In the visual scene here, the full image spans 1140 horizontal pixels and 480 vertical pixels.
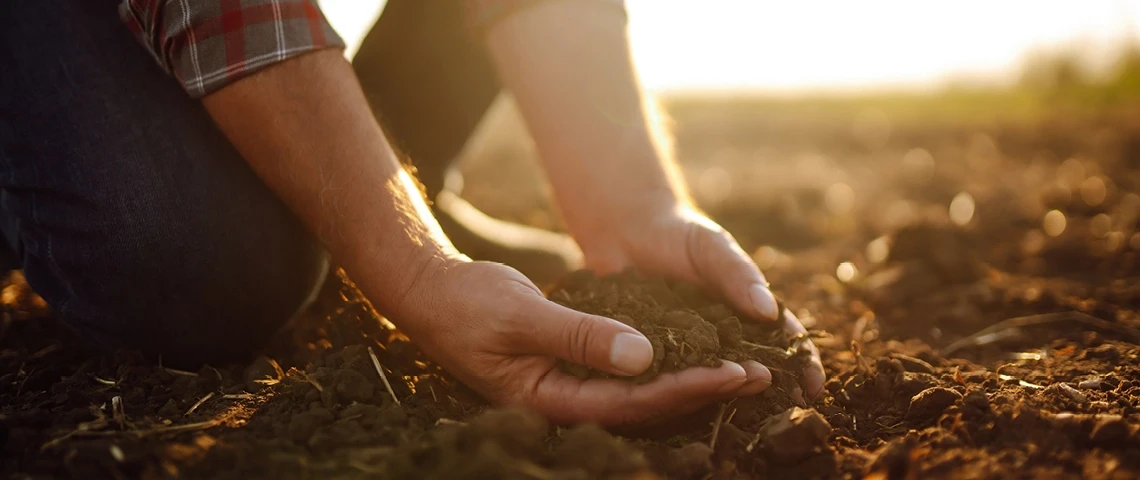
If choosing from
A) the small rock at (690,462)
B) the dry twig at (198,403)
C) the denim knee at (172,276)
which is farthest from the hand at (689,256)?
the dry twig at (198,403)

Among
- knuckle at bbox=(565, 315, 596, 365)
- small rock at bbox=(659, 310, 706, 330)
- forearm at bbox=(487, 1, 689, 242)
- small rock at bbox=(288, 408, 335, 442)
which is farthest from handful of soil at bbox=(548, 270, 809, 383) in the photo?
small rock at bbox=(288, 408, 335, 442)

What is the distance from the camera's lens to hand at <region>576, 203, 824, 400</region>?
5.63 ft

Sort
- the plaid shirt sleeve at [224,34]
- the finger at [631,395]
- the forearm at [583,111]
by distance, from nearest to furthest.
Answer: the finger at [631,395]
the plaid shirt sleeve at [224,34]
the forearm at [583,111]

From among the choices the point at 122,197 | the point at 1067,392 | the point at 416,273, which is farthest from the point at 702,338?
the point at 122,197

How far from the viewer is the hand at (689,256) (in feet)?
5.63

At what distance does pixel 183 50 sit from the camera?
1.54 metres

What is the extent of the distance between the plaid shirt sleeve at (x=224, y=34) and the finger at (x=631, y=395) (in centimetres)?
91

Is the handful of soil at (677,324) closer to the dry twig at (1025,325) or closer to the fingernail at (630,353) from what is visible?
the fingernail at (630,353)

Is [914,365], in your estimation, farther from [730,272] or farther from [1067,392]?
[730,272]

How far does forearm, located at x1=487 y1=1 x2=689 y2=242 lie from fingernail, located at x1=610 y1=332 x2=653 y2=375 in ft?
2.45

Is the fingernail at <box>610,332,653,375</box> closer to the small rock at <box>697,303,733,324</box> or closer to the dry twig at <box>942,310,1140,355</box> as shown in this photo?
the small rock at <box>697,303,733,324</box>

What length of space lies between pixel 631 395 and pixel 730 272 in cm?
51

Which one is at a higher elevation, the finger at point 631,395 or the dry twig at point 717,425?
the finger at point 631,395

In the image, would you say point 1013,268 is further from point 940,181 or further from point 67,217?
point 67,217
